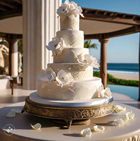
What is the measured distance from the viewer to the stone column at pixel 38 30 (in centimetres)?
547

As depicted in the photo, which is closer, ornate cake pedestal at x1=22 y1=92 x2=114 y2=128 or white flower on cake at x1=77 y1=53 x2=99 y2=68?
ornate cake pedestal at x1=22 y1=92 x2=114 y2=128

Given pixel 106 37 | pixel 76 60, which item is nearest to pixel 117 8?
pixel 106 37

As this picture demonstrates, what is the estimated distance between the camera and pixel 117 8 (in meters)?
51.3

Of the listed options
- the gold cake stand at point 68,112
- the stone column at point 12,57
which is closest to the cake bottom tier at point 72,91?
the gold cake stand at point 68,112

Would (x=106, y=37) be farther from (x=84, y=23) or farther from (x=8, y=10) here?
(x=8, y=10)

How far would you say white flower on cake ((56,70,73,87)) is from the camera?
2645 mm

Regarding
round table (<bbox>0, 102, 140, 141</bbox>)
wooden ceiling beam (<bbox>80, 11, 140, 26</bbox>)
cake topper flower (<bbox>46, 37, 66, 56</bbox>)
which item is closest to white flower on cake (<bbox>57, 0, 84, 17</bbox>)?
cake topper flower (<bbox>46, 37, 66, 56</bbox>)

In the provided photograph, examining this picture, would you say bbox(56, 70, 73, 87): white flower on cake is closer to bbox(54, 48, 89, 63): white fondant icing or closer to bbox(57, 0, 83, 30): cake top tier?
bbox(54, 48, 89, 63): white fondant icing

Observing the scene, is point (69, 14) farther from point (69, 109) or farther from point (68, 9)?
point (69, 109)

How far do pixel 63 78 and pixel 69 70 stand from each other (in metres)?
0.24

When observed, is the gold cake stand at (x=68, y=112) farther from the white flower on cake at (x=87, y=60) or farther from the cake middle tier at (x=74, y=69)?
the white flower on cake at (x=87, y=60)

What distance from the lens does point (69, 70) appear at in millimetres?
2881

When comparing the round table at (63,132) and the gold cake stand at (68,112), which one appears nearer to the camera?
the round table at (63,132)

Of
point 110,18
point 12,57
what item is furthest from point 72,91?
point 12,57
